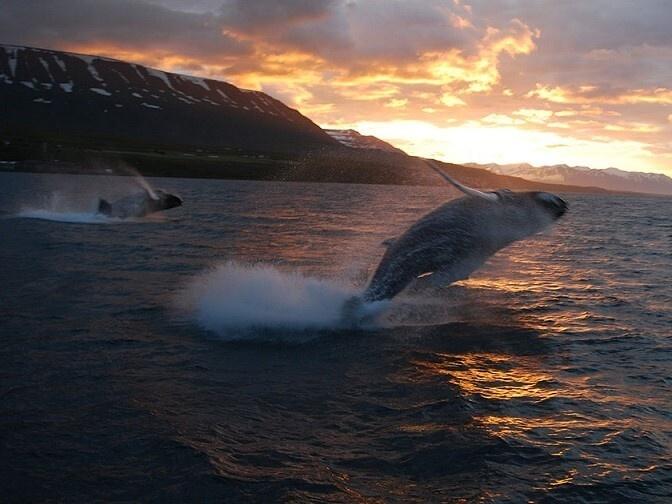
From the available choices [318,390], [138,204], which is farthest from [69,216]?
[318,390]

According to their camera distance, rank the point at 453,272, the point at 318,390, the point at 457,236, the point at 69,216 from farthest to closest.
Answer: the point at 69,216, the point at 457,236, the point at 453,272, the point at 318,390

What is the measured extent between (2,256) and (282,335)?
13.2 m

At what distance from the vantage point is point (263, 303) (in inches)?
513

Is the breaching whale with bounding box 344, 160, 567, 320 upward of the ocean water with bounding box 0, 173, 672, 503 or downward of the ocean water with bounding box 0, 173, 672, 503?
upward

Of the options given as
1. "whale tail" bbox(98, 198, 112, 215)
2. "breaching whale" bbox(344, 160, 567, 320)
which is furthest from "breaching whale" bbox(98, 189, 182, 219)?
"breaching whale" bbox(344, 160, 567, 320)

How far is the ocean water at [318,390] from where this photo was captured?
6.28 metres

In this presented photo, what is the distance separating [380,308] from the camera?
1238 centimetres

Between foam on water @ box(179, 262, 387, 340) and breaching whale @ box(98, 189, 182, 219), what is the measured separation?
23539mm

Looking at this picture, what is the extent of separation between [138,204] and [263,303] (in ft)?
91.5

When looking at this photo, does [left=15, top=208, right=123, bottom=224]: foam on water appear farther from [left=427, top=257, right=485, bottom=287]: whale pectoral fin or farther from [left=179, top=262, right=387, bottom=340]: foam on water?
[left=427, top=257, right=485, bottom=287]: whale pectoral fin

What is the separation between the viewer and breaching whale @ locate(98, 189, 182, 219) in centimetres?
3662

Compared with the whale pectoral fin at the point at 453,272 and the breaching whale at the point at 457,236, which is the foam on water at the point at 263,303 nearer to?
the breaching whale at the point at 457,236

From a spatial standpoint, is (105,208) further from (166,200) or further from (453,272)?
(453,272)

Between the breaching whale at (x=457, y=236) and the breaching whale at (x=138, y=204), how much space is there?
27.8m
